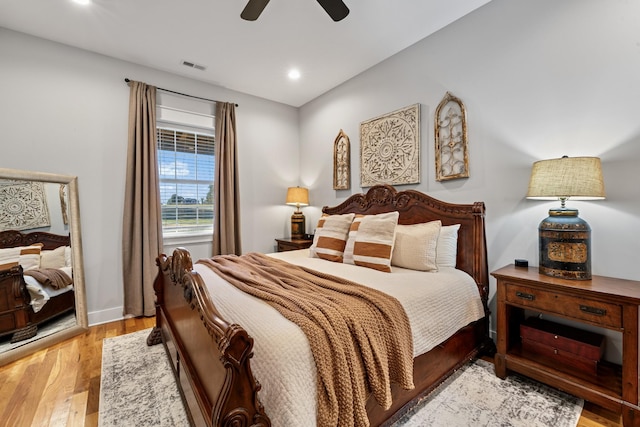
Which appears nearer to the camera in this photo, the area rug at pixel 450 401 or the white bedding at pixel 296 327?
the white bedding at pixel 296 327

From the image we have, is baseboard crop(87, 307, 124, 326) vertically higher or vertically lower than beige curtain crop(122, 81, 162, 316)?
lower

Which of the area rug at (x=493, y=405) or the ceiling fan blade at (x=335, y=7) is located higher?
the ceiling fan blade at (x=335, y=7)

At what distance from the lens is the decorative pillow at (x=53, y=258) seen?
8.29ft

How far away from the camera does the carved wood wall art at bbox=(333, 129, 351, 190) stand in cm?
362

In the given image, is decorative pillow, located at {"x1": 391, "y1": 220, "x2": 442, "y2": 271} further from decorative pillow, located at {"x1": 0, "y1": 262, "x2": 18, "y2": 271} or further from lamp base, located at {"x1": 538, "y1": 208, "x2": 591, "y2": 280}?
decorative pillow, located at {"x1": 0, "y1": 262, "x2": 18, "y2": 271}

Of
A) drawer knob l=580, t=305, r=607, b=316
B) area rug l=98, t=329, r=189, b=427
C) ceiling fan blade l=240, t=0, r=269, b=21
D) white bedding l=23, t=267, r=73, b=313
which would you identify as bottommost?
area rug l=98, t=329, r=189, b=427

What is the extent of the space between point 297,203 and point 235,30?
7.10ft

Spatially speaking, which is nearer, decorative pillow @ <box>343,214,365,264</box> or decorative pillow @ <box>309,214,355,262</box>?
decorative pillow @ <box>343,214,365,264</box>

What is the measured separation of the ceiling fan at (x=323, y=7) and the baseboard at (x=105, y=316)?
10.5 feet

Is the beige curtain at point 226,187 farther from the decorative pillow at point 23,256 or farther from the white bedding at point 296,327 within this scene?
the decorative pillow at point 23,256

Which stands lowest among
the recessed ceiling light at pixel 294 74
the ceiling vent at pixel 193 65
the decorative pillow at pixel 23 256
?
the decorative pillow at pixel 23 256

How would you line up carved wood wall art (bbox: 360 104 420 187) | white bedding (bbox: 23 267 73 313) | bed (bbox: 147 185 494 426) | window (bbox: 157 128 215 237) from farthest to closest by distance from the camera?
window (bbox: 157 128 215 237) → carved wood wall art (bbox: 360 104 420 187) → white bedding (bbox: 23 267 73 313) → bed (bbox: 147 185 494 426)

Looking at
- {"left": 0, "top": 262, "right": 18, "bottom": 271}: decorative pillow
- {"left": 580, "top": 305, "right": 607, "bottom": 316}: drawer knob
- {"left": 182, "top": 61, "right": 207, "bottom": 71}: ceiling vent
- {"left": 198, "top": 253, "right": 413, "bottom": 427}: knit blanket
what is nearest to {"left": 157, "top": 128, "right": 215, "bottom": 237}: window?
{"left": 182, "top": 61, "right": 207, "bottom": 71}: ceiling vent

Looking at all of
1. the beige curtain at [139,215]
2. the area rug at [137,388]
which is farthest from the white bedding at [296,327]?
the beige curtain at [139,215]
